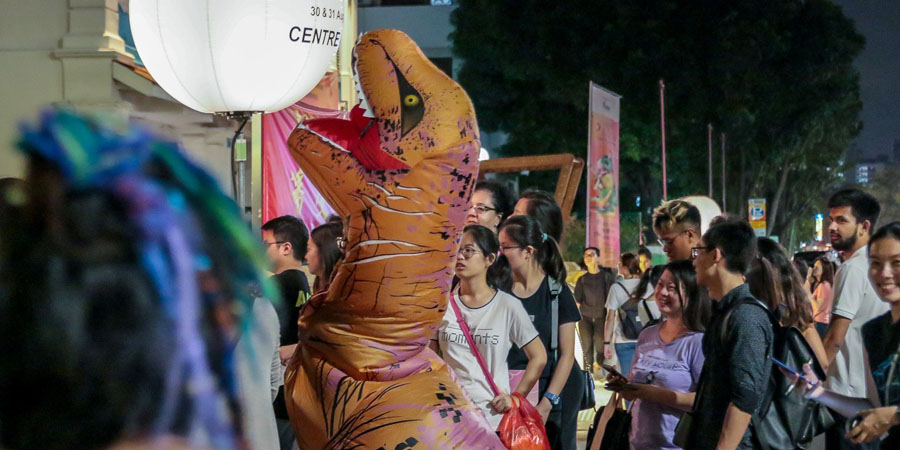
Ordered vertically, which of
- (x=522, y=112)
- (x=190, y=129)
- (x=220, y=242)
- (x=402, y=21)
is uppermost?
(x=402, y=21)

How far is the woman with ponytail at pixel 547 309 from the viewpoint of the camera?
491cm

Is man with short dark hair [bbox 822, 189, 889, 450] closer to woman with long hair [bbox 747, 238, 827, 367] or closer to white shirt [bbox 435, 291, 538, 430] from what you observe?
woman with long hair [bbox 747, 238, 827, 367]

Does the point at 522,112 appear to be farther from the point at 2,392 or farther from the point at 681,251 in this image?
the point at 2,392

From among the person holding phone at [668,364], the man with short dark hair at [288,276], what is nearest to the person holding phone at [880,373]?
the person holding phone at [668,364]

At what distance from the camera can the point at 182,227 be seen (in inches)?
35.8

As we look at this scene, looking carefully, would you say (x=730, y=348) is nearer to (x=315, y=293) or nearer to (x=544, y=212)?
(x=315, y=293)

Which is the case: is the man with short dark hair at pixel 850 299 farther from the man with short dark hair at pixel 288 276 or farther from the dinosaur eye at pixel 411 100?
the dinosaur eye at pixel 411 100

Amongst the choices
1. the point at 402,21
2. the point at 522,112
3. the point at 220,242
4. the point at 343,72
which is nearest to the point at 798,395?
the point at 220,242

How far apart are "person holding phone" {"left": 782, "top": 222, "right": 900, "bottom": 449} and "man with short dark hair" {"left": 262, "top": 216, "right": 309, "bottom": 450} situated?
2.29 meters

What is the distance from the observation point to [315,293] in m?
4.10

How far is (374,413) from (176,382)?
7.02 feet

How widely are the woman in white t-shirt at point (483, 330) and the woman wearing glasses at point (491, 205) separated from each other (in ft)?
2.18

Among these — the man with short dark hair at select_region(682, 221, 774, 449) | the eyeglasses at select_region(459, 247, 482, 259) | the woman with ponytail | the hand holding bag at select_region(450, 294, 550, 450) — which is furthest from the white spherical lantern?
the man with short dark hair at select_region(682, 221, 774, 449)

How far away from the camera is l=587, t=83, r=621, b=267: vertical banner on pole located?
14.0 meters
